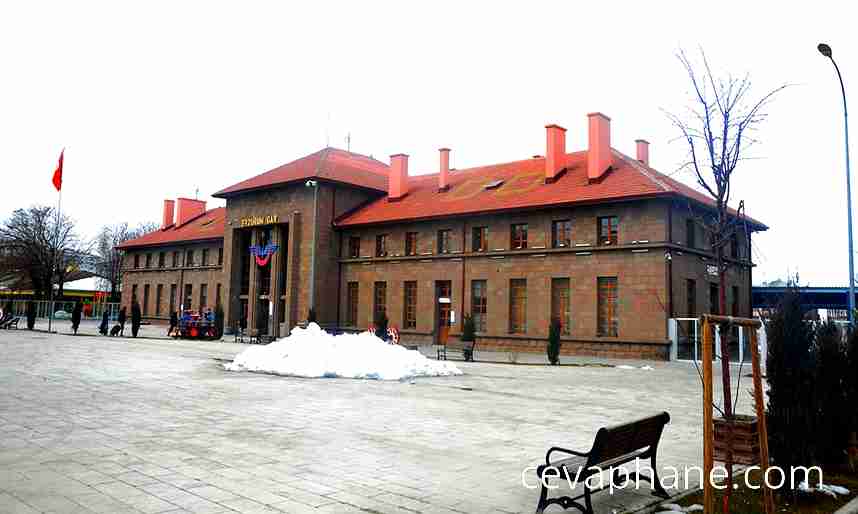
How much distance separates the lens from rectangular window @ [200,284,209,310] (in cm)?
5544

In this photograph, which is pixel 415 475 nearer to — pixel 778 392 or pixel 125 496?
pixel 125 496

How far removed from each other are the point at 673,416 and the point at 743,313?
29787 mm

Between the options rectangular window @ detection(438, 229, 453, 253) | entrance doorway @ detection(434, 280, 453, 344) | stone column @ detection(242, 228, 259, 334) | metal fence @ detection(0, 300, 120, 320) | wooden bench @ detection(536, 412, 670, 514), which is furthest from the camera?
metal fence @ detection(0, 300, 120, 320)

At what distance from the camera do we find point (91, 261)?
→ 83500 mm

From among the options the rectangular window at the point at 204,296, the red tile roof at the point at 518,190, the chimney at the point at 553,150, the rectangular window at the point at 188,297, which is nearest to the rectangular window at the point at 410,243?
the red tile roof at the point at 518,190

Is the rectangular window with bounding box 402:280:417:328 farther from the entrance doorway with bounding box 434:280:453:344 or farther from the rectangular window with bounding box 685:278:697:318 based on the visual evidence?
the rectangular window with bounding box 685:278:697:318

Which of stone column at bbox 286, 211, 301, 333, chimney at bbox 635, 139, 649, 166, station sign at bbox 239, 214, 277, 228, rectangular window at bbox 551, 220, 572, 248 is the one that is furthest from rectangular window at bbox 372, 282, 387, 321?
chimney at bbox 635, 139, 649, 166

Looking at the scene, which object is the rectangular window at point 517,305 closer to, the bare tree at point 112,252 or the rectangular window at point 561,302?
the rectangular window at point 561,302

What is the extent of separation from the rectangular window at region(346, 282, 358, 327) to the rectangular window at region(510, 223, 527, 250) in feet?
41.5

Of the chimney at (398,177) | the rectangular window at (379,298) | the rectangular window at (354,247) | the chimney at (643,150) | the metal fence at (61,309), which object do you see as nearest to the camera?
the chimney at (643,150)

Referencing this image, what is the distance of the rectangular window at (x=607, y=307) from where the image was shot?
3112 cm

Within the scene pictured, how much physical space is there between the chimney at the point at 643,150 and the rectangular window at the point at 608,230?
31.9ft

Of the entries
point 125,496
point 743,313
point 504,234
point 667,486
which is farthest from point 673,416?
point 743,313

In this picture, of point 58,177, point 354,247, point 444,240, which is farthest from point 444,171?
point 58,177
